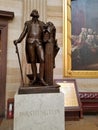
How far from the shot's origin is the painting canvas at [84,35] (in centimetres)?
614

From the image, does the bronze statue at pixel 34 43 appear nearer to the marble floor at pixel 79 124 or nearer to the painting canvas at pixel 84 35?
the marble floor at pixel 79 124

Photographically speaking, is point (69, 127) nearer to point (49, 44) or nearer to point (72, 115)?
point (72, 115)

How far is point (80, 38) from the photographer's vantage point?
20.3 ft

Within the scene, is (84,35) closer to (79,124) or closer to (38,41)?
(79,124)

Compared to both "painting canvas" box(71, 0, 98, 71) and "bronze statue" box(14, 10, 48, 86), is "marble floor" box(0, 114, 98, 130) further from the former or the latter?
"painting canvas" box(71, 0, 98, 71)

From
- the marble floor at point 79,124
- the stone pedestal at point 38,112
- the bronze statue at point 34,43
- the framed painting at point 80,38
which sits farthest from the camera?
the framed painting at point 80,38

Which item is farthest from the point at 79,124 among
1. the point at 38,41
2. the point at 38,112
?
the point at 38,41

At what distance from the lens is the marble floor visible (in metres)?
4.40

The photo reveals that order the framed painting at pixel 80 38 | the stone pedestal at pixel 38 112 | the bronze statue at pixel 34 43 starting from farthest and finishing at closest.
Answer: the framed painting at pixel 80 38
the bronze statue at pixel 34 43
the stone pedestal at pixel 38 112

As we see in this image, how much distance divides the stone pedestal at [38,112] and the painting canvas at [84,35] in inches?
106

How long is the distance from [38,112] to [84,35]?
3388mm

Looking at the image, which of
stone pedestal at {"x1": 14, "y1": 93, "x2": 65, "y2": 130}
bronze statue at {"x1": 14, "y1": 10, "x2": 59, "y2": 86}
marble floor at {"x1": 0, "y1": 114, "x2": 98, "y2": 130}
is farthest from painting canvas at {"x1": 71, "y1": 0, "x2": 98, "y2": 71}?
stone pedestal at {"x1": 14, "y1": 93, "x2": 65, "y2": 130}

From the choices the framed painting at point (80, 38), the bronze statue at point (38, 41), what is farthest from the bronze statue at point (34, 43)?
the framed painting at point (80, 38)

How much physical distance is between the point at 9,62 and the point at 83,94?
218cm
